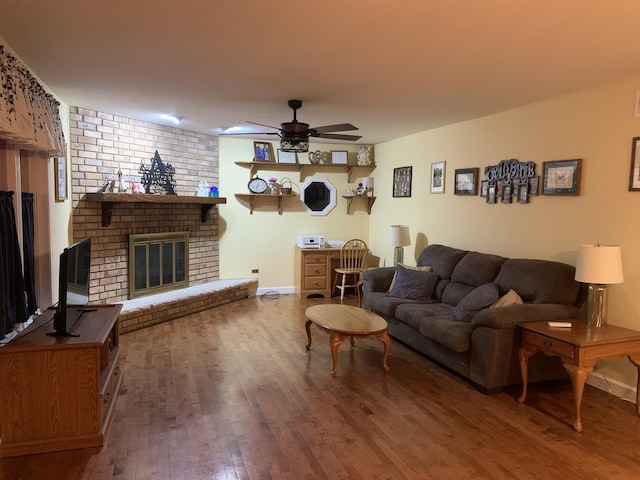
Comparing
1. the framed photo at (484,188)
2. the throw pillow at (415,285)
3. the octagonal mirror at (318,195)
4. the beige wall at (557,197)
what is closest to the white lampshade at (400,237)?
the beige wall at (557,197)

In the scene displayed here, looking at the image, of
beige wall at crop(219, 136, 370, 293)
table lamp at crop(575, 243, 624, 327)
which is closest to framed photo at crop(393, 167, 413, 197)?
beige wall at crop(219, 136, 370, 293)

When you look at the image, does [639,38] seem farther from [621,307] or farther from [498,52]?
[621,307]

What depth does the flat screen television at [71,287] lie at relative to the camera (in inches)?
101

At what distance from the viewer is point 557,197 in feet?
12.3

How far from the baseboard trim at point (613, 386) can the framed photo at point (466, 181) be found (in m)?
2.09

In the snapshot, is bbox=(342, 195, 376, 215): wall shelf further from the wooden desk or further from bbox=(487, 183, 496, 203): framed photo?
the wooden desk

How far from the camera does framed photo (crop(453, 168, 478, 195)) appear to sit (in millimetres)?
4688

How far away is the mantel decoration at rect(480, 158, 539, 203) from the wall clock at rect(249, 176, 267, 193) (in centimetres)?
319

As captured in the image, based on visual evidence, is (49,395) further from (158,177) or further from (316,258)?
(316,258)

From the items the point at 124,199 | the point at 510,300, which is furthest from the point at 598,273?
the point at 124,199

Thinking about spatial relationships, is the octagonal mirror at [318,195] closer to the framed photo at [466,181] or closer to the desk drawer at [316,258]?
the desk drawer at [316,258]

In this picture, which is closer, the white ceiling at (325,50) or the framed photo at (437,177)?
the white ceiling at (325,50)

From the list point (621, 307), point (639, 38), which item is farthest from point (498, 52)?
point (621, 307)

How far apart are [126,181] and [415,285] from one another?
3.57m
